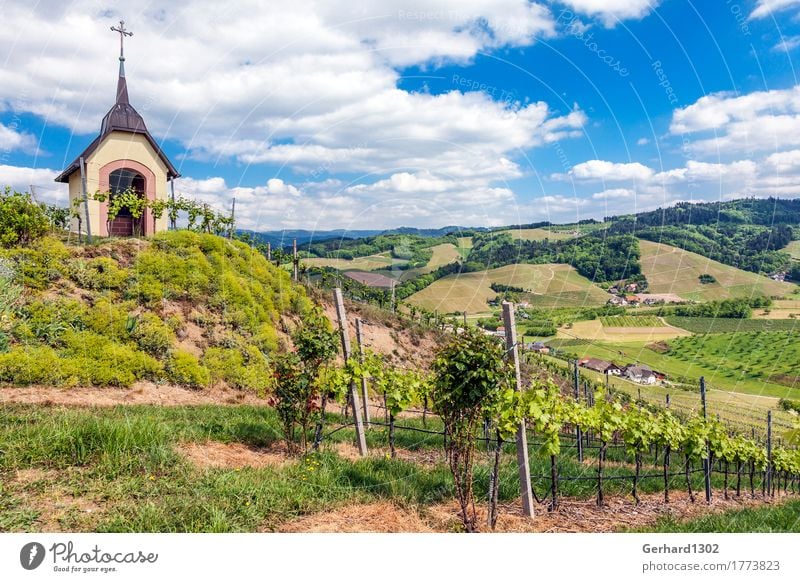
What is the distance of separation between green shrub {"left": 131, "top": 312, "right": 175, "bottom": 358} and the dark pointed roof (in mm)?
12107

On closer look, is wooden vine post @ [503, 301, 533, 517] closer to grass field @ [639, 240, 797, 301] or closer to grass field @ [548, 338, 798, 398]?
grass field @ [548, 338, 798, 398]

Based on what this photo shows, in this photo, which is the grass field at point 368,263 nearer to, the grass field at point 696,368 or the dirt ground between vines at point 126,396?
the dirt ground between vines at point 126,396

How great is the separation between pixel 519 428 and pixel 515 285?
28.3 m

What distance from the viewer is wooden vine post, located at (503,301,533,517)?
22.3 feet

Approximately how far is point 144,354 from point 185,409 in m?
4.18

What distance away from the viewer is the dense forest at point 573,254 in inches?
1125

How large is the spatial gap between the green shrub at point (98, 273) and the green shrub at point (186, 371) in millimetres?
3739

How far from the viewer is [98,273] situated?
16.7 meters

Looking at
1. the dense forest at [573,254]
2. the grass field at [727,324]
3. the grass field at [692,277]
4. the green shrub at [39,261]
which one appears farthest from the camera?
the grass field at [727,324]

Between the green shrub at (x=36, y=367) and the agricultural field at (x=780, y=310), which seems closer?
the green shrub at (x=36, y=367)

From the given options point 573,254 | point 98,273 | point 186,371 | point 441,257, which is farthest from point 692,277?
point 98,273

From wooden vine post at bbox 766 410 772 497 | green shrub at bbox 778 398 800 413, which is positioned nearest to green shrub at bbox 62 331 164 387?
green shrub at bbox 778 398 800 413

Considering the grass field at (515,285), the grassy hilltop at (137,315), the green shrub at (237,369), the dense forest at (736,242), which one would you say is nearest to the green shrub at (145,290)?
the grassy hilltop at (137,315)
